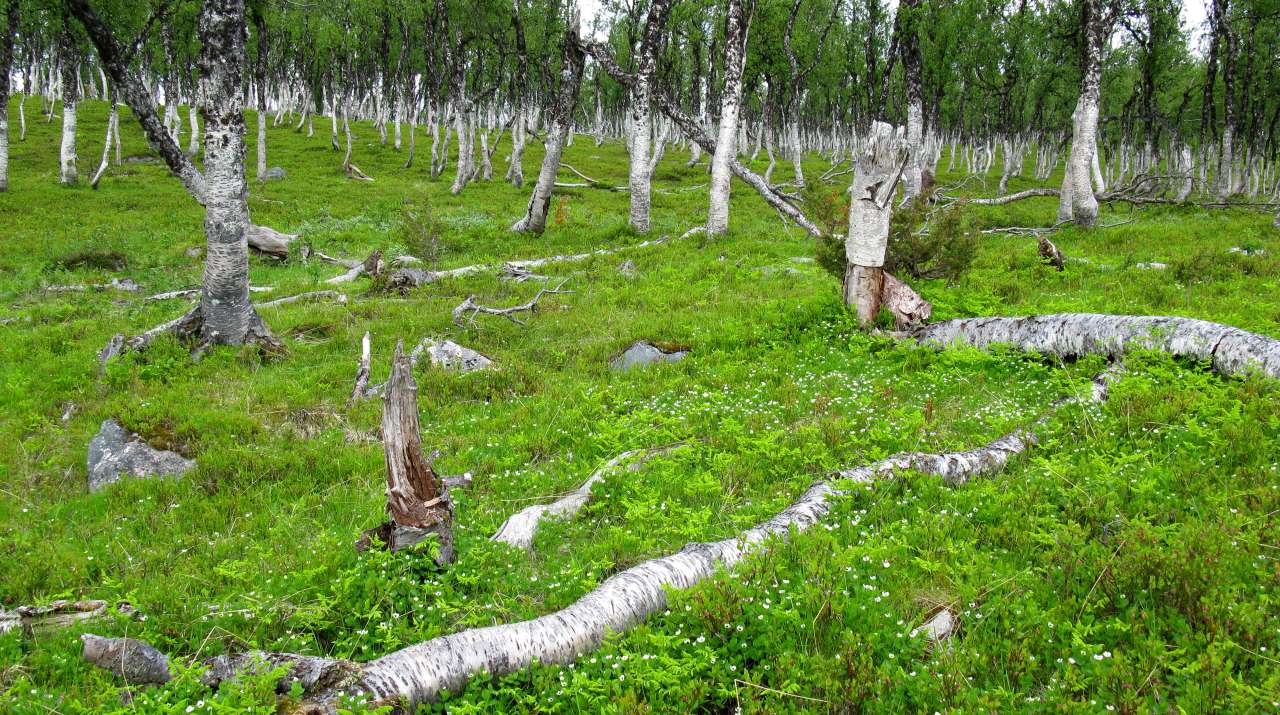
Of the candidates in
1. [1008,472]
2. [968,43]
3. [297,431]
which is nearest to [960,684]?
[1008,472]

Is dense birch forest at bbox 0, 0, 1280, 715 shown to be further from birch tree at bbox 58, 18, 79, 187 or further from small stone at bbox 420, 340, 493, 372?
birch tree at bbox 58, 18, 79, 187

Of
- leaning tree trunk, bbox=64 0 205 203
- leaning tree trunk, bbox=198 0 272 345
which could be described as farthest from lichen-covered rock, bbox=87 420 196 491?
leaning tree trunk, bbox=64 0 205 203

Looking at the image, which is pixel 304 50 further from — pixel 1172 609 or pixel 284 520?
pixel 1172 609

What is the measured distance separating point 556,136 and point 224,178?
1356 centimetres

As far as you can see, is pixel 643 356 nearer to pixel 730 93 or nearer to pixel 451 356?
pixel 451 356

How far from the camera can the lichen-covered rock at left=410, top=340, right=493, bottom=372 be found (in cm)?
1157

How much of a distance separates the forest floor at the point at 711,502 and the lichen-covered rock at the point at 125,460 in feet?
0.66

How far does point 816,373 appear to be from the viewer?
33.3ft

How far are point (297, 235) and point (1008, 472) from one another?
2557 cm

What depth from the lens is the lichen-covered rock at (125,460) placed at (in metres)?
8.29

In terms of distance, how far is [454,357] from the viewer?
38.9 ft

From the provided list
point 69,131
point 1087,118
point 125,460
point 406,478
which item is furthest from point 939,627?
point 69,131

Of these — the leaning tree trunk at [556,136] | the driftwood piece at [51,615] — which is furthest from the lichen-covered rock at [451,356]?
the leaning tree trunk at [556,136]

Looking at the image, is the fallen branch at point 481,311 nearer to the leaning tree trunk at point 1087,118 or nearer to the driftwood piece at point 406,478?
the driftwood piece at point 406,478
